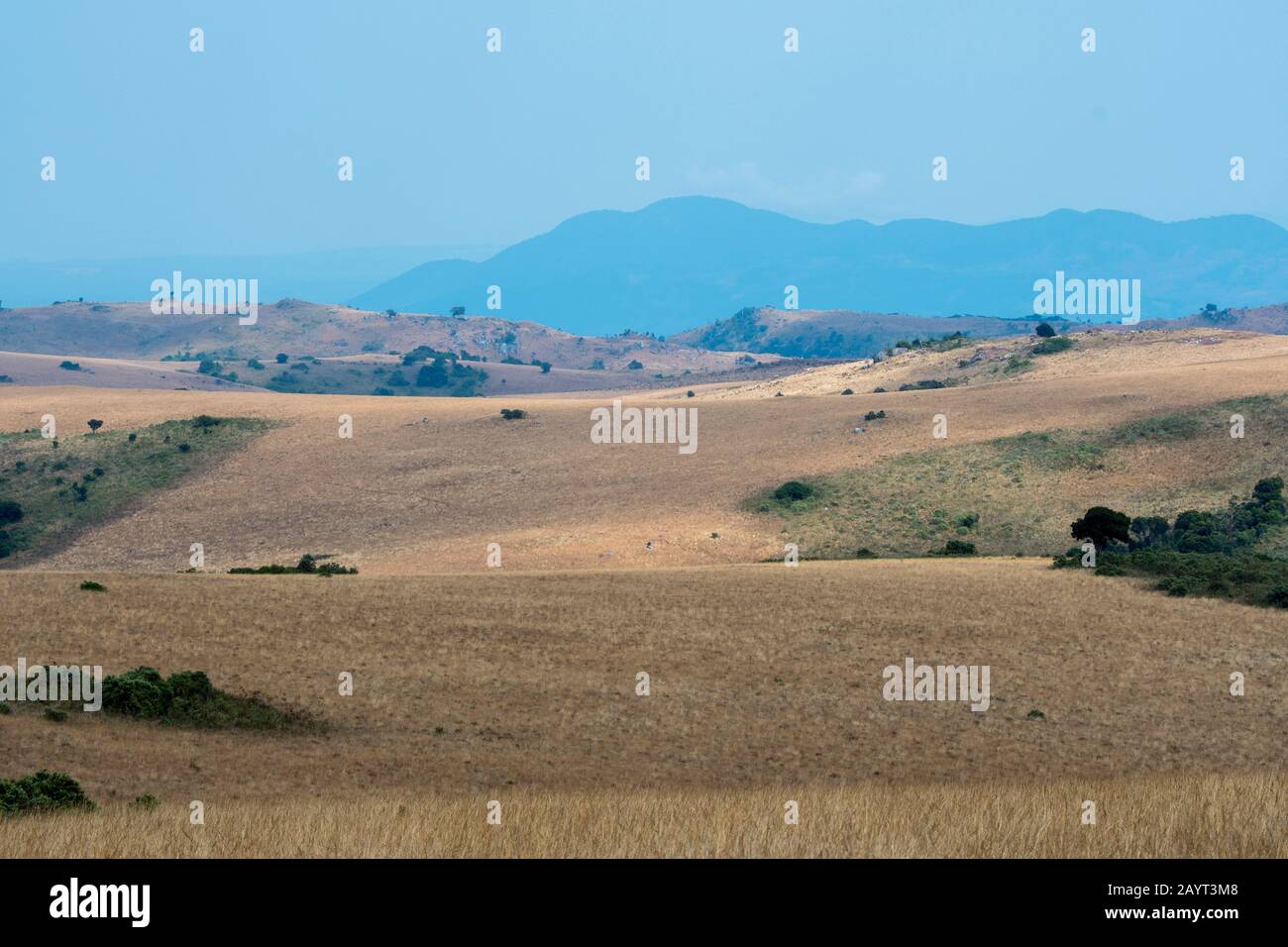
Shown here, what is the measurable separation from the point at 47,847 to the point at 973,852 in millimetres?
9099

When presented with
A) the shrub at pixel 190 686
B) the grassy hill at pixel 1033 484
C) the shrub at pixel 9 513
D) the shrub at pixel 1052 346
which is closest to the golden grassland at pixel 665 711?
the shrub at pixel 190 686

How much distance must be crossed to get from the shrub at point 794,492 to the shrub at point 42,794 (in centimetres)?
5601

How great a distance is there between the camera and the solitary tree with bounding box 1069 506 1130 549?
186 feet

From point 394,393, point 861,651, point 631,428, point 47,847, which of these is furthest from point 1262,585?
point 394,393

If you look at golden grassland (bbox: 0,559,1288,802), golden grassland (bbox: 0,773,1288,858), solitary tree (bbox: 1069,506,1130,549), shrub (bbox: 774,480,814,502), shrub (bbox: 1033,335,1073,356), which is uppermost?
shrub (bbox: 1033,335,1073,356)

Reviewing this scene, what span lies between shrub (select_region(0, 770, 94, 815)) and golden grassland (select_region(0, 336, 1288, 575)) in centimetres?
4074

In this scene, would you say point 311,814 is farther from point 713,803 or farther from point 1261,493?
point 1261,493

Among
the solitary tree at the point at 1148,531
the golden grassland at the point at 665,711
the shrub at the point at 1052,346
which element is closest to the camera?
the golden grassland at the point at 665,711

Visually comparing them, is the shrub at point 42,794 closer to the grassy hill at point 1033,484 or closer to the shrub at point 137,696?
the shrub at point 137,696

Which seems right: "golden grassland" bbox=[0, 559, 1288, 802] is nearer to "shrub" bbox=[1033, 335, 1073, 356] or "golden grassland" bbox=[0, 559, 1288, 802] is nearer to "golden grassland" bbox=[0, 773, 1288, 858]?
"golden grassland" bbox=[0, 773, 1288, 858]

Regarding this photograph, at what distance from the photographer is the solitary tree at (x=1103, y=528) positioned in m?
56.8

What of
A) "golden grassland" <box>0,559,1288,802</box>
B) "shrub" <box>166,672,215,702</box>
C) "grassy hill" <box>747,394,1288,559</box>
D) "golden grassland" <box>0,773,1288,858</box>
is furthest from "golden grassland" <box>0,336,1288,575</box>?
"golden grassland" <box>0,773,1288,858</box>

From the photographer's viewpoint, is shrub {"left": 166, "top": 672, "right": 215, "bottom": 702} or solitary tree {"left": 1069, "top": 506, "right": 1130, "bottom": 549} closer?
shrub {"left": 166, "top": 672, "right": 215, "bottom": 702}

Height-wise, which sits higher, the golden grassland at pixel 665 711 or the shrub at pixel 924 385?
the shrub at pixel 924 385
